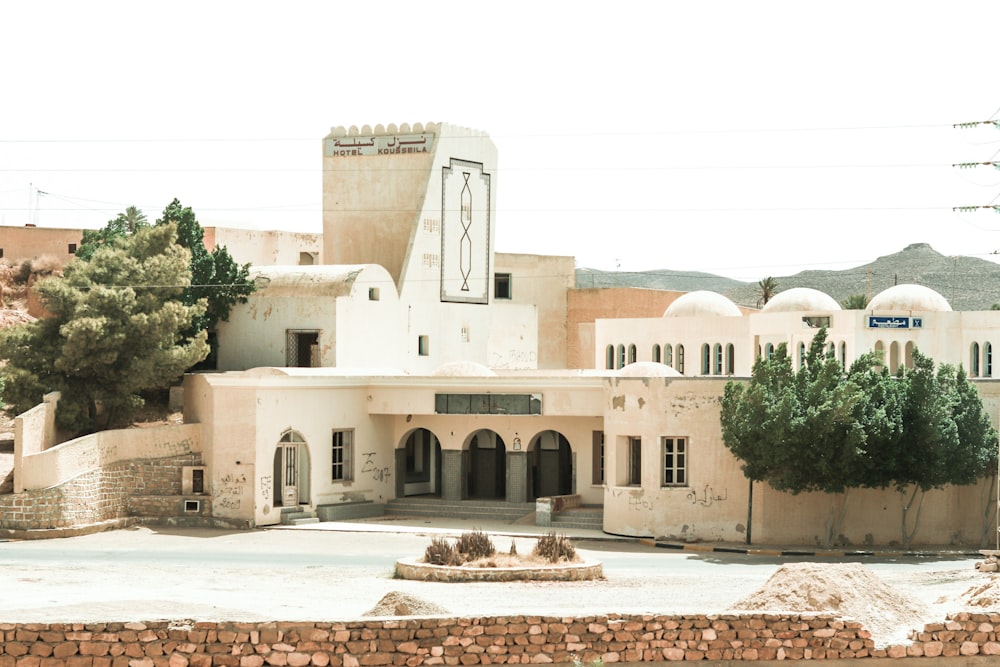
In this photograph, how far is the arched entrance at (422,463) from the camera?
4228 cm

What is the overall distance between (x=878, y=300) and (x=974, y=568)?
18.9 meters

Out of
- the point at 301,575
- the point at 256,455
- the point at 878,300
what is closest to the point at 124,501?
the point at 256,455

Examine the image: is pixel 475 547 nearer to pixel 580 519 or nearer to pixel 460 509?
pixel 580 519

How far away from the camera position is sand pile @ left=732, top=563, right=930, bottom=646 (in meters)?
21.0

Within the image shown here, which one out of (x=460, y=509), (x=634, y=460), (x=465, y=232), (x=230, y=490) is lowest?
(x=460, y=509)

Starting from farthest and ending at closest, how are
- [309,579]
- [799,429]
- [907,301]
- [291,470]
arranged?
1. [907,301]
2. [291,470]
3. [799,429]
4. [309,579]

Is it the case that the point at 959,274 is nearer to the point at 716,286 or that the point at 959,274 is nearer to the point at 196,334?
the point at 716,286

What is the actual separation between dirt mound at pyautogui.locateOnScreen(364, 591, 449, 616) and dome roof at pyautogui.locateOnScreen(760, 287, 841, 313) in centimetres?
2872

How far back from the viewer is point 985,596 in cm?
2184

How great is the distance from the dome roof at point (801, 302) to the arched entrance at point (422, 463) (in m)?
12.6

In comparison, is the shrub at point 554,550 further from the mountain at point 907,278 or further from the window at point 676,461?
the mountain at point 907,278

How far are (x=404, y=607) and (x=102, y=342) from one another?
66.0 feet

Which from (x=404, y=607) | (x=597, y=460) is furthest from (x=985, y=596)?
(x=597, y=460)

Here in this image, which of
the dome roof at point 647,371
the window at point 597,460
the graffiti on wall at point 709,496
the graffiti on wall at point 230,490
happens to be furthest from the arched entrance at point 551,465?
the graffiti on wall at point 230,490
